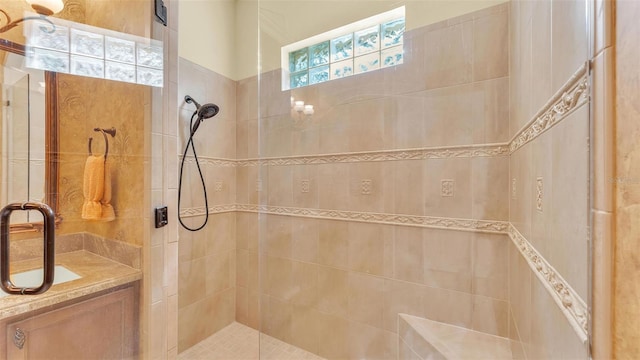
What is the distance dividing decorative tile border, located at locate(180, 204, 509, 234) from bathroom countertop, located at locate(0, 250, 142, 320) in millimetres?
625

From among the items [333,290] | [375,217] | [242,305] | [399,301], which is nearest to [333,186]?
[375,217]

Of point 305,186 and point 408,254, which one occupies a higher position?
point 305,186

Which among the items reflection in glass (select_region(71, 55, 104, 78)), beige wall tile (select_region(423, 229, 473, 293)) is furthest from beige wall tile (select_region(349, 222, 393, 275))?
reflection in glass (select_region(71, 55, 104, 78))

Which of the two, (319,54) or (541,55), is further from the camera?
(319,54)

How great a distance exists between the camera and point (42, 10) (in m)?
1.21

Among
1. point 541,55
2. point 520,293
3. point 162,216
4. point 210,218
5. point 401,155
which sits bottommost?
point 520,293

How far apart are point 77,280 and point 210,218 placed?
3.13 feet

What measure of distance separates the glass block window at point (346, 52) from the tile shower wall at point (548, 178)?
0.61 meters

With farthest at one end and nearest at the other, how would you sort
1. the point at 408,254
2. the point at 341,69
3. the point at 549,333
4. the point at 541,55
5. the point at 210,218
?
1. the point at 210,218
2. the point at 341,69
3. the point at 408,254
4. the point at 541,55
5. the point at 549,333

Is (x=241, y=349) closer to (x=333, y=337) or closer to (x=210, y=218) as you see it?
(x=333, y=337)

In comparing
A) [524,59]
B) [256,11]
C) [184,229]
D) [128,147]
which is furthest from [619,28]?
[256,11]

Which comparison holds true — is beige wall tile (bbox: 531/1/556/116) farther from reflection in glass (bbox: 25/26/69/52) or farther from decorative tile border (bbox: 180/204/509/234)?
reflection in glass (bbox: 25/26/69/52)

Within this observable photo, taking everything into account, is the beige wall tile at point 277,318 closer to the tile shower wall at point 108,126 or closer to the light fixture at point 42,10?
the tile shower wall at point 108,126

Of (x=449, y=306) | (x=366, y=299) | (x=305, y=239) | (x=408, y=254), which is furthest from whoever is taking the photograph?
(x=305, y=239)
